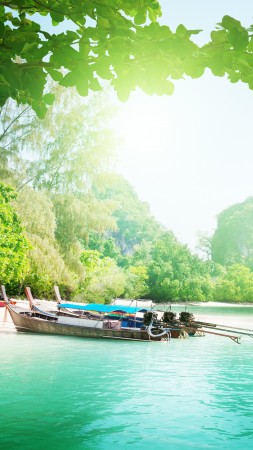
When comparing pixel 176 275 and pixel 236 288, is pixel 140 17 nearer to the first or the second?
pixel 176 275

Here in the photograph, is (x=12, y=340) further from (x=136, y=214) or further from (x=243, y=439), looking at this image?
(x=136, y=214)

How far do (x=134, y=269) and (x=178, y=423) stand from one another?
63.2m

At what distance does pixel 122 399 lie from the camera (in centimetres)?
1154

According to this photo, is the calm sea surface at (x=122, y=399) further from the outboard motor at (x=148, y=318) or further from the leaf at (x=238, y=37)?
the leaf at (x=238, y=37)

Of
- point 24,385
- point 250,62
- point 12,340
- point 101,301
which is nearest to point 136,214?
point 101,301

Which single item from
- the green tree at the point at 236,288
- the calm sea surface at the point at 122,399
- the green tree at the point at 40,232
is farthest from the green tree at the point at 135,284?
the calm sea surface at the point at 122,399

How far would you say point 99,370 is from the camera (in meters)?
15.5

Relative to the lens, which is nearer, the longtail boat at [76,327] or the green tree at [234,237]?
the longtail boat at [76,327]

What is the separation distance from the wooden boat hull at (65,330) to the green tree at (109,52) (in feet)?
70.4

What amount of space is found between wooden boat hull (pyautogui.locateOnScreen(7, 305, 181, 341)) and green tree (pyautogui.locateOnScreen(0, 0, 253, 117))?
21461 mm

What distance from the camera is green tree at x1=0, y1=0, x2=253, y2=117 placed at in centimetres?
320

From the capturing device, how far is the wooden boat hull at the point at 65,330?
24.0 metres

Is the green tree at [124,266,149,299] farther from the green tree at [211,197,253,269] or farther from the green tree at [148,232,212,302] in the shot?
the green tree at [211,197,253,269]

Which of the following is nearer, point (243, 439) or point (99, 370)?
point (243, 439)
